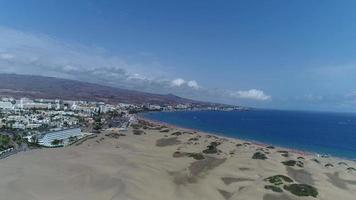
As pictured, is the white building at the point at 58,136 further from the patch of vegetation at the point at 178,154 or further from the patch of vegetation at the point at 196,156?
the patch of vegetation at the point at 196,156

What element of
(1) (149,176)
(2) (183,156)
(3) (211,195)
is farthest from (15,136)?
(3) (211,195)

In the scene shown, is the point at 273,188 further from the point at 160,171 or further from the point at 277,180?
the point at 160,171

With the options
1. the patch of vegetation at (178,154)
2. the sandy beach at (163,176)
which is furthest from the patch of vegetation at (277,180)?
the patch of vegetation at (178,154)

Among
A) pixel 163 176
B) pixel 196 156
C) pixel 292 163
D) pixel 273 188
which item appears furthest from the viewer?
pixel 196 156

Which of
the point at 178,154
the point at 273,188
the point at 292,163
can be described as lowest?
the point at 178,154

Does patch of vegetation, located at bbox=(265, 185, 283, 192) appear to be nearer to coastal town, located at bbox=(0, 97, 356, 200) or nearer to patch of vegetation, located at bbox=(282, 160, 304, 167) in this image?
coastal town, located at bbox=(0, 97, 356, 200)

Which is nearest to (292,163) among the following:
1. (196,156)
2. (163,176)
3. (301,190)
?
(196,156)

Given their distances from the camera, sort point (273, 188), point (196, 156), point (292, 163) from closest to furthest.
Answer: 1. point (273, 188)
2. point (292, 163)
3. point (196, 156)

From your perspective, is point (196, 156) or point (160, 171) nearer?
point (160, 171)

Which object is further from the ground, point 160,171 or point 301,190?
point 301,190
